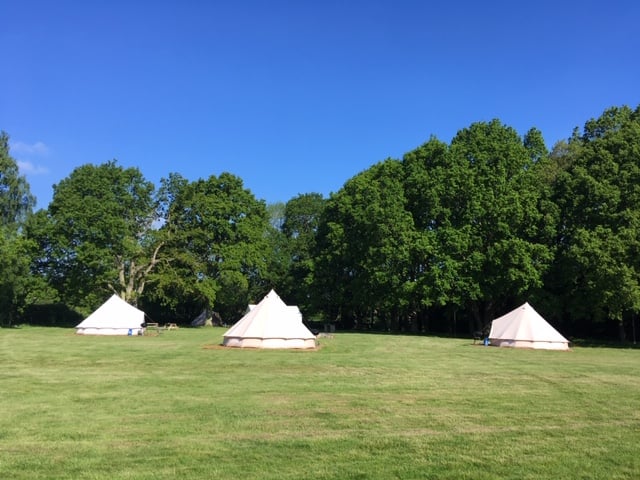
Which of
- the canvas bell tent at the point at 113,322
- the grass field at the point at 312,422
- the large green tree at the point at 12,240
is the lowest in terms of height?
the grass field at the point at 312,422

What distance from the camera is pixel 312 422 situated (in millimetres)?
8703

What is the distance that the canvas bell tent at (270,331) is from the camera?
24163 mm

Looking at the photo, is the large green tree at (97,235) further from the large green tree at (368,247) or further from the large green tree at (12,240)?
the large green tree at (368,247)

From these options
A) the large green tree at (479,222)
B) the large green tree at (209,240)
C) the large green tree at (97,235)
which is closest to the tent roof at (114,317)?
the large green tree at (97,235)

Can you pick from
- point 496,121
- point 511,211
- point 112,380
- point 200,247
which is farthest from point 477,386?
point 200,247

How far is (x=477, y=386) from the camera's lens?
503 inches

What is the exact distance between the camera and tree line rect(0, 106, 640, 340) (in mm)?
33812

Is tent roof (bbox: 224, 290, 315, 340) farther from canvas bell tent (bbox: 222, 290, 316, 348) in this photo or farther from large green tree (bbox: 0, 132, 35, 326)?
large green tree (bbox: 0, 132, 35, 326)

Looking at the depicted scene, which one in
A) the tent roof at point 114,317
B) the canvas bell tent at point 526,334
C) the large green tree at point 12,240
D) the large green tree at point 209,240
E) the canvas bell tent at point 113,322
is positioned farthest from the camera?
the large green tree at point 209,240

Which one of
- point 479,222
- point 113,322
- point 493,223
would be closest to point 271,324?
point 113,322

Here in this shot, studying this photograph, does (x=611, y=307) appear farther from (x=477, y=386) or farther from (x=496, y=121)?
(x=477, y=386)

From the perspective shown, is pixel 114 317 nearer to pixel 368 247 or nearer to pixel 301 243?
pixel 368 247

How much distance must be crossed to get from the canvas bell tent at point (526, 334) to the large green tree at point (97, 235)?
1178 inches

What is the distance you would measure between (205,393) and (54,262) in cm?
3814
